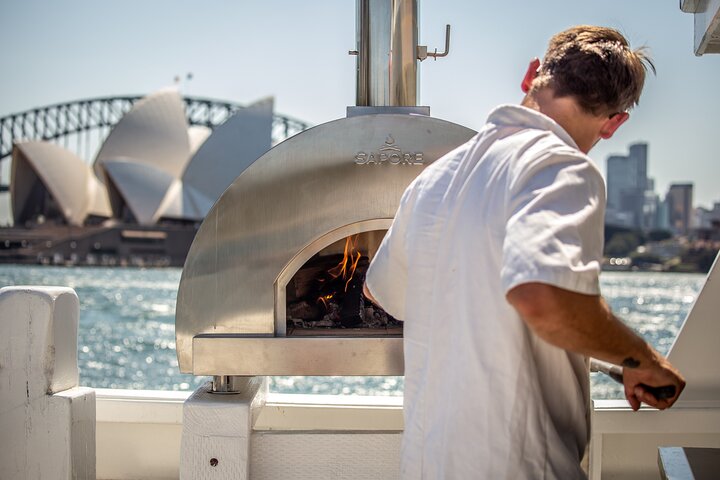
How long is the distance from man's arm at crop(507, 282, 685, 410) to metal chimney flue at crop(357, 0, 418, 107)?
1.57 metres

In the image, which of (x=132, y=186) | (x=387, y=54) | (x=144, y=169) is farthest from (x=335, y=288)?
(x=132, y=186)

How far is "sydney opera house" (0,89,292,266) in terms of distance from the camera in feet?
105

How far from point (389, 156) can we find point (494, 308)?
1214 millimetres

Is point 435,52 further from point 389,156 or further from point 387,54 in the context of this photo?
point 389,156

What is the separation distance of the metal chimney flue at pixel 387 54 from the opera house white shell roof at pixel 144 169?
29.7 meters

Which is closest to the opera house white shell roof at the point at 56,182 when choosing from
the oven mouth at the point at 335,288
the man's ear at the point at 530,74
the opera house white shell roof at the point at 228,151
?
the opera house white shell roof at the point at 228,151

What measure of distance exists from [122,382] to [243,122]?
19764mm

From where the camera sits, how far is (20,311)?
2209 millimetres

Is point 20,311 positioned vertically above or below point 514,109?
below

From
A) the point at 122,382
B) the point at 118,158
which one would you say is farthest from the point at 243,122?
the point at 122,382

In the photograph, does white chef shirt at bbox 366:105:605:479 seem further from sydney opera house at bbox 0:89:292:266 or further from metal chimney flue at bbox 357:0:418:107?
sydney opera house at bbox 0:89:292:266

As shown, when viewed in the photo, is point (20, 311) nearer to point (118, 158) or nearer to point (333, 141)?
point (333, 141)

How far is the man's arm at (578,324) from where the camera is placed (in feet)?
3.48

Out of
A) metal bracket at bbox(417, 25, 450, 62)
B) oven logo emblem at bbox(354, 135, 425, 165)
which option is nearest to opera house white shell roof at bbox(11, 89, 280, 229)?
metal bracket at bbox(417, 25, 450, 62)
